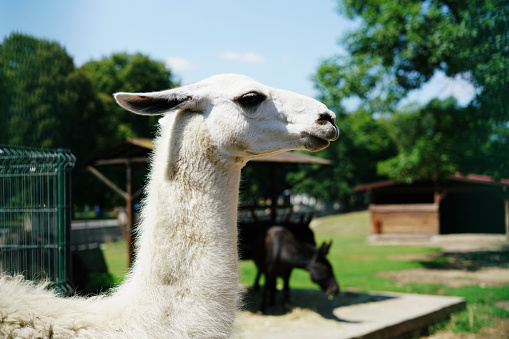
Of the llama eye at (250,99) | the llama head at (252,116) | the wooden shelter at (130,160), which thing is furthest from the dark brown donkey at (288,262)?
the llama eye at (250,99)

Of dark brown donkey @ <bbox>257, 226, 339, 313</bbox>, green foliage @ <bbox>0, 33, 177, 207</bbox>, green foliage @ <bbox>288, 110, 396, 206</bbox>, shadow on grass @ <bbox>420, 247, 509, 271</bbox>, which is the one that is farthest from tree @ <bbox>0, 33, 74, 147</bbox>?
green foliage @ <bbox>288, 110, 396, 206</bbox>

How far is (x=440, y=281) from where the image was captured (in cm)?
1291

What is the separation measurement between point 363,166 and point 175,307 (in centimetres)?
5500

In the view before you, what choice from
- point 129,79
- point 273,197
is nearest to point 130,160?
point 273,197

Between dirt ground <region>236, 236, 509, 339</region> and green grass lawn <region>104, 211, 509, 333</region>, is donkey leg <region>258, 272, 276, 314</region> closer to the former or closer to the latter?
dirt ground <region>236, 236, 509, 339</region>

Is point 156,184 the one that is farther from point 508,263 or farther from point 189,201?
point 508,263

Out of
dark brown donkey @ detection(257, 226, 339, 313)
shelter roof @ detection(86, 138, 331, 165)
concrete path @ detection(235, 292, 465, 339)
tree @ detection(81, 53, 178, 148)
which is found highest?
tree @ detection(81, 53, 178, 148)

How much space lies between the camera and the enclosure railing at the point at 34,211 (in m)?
5.12

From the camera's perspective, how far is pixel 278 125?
8.82ft

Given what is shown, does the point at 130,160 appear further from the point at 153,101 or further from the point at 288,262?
the point at 153,101

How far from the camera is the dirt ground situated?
7773mm

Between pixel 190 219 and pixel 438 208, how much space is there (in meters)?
27.0

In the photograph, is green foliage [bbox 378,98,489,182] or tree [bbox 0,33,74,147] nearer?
tree [bbox 0,33,74,147]

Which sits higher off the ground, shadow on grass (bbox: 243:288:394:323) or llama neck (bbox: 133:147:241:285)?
llama neck (bbox: 133:147:241:285)
